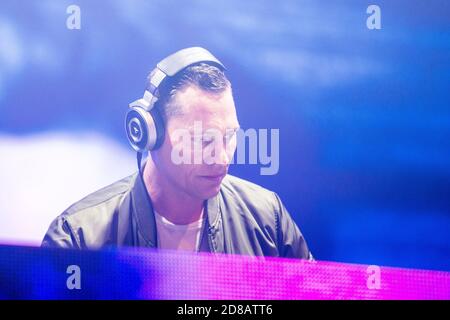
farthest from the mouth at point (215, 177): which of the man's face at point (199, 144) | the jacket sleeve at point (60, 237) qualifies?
the jacket sleeve at point (60, 237)

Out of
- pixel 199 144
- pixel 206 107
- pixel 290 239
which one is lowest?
pixel 290 239

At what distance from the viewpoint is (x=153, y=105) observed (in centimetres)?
238

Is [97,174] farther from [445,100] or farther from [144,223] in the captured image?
[445,100]

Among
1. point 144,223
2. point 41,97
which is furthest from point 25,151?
point 144,223

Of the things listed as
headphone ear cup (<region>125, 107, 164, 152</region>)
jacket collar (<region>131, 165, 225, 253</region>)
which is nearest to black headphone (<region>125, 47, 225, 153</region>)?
headphone ear cup (<region>125, 107, 164, 152</region>)

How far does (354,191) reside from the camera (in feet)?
8.08

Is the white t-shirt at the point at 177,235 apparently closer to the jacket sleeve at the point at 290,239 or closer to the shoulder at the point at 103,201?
the shoulder at the point at 103,201

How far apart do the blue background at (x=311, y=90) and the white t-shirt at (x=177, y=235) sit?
267mm

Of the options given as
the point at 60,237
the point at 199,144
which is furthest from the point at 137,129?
the point at 60,237

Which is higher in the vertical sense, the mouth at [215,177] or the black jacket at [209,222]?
the mouth at [215,177]

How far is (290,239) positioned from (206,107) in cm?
56

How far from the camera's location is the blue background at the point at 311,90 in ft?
7.95

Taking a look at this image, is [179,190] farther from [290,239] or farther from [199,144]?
[290,239]

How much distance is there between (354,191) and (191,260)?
63 cm
